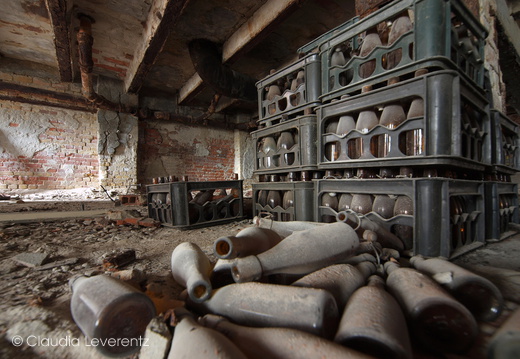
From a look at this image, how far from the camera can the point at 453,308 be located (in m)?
0.59

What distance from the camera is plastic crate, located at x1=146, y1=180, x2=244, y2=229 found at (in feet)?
7.87

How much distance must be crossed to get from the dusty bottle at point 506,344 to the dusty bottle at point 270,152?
75.2 inches

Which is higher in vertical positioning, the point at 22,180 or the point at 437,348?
the point at 22,180

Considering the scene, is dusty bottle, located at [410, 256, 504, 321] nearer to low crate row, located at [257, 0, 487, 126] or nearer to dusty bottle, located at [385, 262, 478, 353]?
dusty bottle, located at [385, 262, 478, 353]

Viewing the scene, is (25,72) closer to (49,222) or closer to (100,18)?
(100,18)

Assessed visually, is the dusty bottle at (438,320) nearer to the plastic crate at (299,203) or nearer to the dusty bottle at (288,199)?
the plastic crate at (299,203)

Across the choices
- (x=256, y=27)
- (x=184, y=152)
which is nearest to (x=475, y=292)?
(x=256, y=27)

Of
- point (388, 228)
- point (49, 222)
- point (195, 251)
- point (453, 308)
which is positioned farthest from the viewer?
point (49, 222)

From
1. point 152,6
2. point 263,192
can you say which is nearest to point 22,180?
point 152,6

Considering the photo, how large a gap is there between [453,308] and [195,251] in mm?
885

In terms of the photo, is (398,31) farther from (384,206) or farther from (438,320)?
(438,320)

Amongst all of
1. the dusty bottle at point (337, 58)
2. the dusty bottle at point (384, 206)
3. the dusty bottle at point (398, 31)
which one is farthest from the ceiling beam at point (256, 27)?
the dusty bottle at point (384, 206)

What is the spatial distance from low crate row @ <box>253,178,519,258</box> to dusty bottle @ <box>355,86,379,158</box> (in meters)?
0.24

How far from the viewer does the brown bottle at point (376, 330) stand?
0.48m
